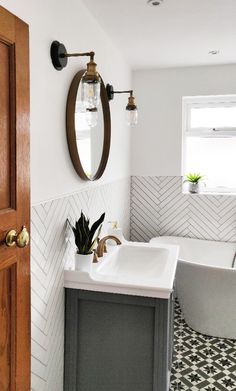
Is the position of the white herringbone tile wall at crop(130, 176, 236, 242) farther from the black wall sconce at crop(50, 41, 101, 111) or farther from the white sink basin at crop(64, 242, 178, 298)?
the black wall sconce at crop(50, 41, 101, 111)

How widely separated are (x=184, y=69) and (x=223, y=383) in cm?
278

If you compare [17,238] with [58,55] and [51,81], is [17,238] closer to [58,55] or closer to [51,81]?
[51,81]

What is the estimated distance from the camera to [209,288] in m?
2.60

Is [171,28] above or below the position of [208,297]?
above

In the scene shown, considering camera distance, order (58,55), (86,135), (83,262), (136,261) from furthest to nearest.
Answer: (136,261)
(86,135)
(83,262)
(58,55)

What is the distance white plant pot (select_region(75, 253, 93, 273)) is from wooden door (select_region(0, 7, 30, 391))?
0.51 m

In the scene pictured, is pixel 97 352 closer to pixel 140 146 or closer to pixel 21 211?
pixel 21 211

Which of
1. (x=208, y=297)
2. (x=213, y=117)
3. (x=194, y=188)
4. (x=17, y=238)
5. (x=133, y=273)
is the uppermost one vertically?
(x=213, y=117)

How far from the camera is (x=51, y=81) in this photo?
1.63m

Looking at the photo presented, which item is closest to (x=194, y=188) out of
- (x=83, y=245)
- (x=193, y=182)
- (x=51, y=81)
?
(x=193, y=182)

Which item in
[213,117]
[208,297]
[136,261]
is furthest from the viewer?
[213,117]

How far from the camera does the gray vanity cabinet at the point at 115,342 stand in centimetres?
172

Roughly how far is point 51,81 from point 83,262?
924 mm

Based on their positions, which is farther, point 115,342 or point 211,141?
point 211,141
